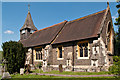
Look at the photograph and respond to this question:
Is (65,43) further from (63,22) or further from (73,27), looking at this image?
(63,22)

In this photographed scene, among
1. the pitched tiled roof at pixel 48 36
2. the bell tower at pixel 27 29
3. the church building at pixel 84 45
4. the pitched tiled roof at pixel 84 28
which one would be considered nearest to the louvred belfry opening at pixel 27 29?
the bell tower at pixel 27 29

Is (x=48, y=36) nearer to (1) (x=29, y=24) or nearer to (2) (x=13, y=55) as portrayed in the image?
(2) (x=13, y=55)

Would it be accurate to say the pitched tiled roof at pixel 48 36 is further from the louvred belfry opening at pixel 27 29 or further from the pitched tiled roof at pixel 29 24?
the pitched tiled roof at pixel 29 24

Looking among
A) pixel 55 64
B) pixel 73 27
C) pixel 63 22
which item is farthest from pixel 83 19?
pixel 55 64

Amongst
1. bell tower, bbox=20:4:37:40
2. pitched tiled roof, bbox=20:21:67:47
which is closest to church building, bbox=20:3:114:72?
pitched tiled roof, bbox=20:21:67:47

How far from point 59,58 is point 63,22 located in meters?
8.18

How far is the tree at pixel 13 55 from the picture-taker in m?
16.4

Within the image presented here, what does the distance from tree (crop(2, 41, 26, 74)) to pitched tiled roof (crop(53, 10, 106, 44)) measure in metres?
6.37

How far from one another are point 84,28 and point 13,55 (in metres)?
11.3

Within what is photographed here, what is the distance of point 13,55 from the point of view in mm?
16484

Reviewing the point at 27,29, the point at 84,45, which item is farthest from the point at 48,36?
the point at 27,29

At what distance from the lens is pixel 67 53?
1919cm

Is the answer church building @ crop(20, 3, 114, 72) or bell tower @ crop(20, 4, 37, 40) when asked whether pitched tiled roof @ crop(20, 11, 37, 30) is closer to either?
bell tower @ crop(20, 4, 37, 40)

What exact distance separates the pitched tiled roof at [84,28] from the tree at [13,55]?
20.9 ft
